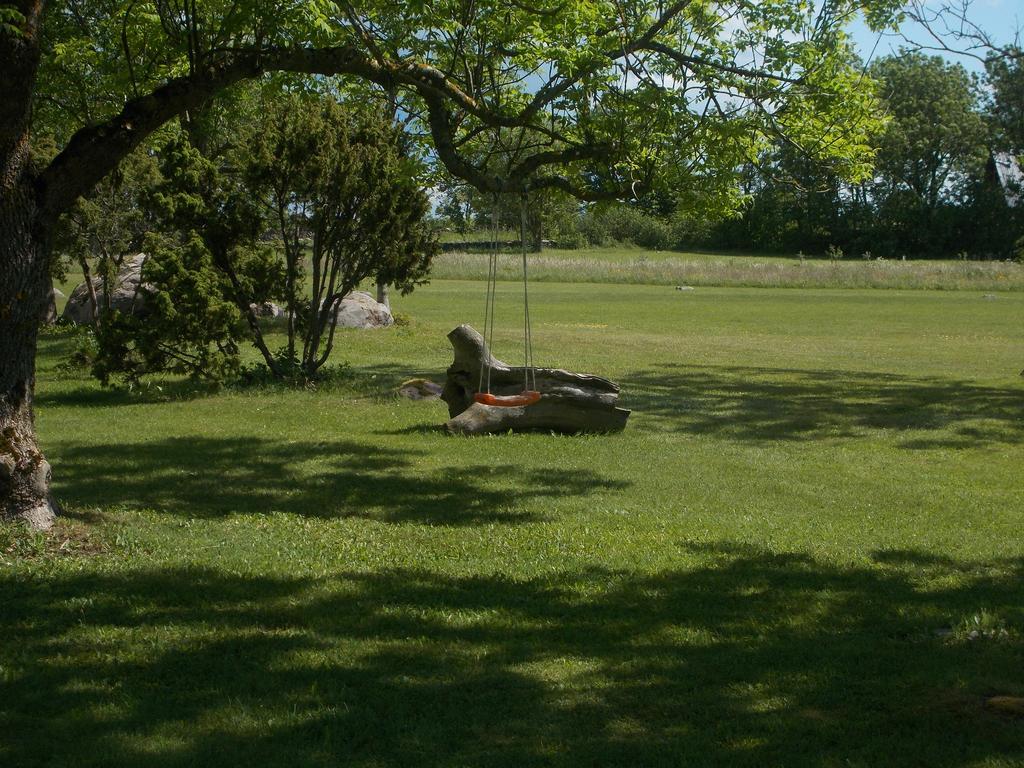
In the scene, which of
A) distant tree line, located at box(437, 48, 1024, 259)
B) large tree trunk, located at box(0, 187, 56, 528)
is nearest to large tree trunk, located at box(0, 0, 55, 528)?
large tree trunk, located at box(0, 187, 56, 528)

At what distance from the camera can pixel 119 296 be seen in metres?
25.1

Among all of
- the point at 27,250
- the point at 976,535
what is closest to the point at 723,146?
the point at 976,535

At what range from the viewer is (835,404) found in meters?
A: 18.7

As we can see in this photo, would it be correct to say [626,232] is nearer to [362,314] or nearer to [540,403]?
[362,314]

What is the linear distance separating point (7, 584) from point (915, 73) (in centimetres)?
9375

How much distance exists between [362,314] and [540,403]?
1574cm

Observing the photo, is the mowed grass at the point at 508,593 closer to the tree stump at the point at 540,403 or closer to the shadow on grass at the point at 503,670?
the shadow on grass at the point at 503,670

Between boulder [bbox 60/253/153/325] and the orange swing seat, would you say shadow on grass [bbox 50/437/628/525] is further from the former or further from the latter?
boulder [bbox 60/253/153/325]

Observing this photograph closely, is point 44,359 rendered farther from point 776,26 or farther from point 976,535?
point 976,535

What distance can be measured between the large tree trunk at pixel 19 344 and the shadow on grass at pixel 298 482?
5.30 ft

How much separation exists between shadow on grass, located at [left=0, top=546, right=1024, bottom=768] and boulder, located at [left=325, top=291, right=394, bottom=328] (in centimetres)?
2180

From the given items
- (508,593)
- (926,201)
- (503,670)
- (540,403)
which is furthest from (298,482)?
(926,201)

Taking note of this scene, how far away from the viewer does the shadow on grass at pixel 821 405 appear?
52.0ft

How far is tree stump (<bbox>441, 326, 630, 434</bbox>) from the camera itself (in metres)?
14.4
